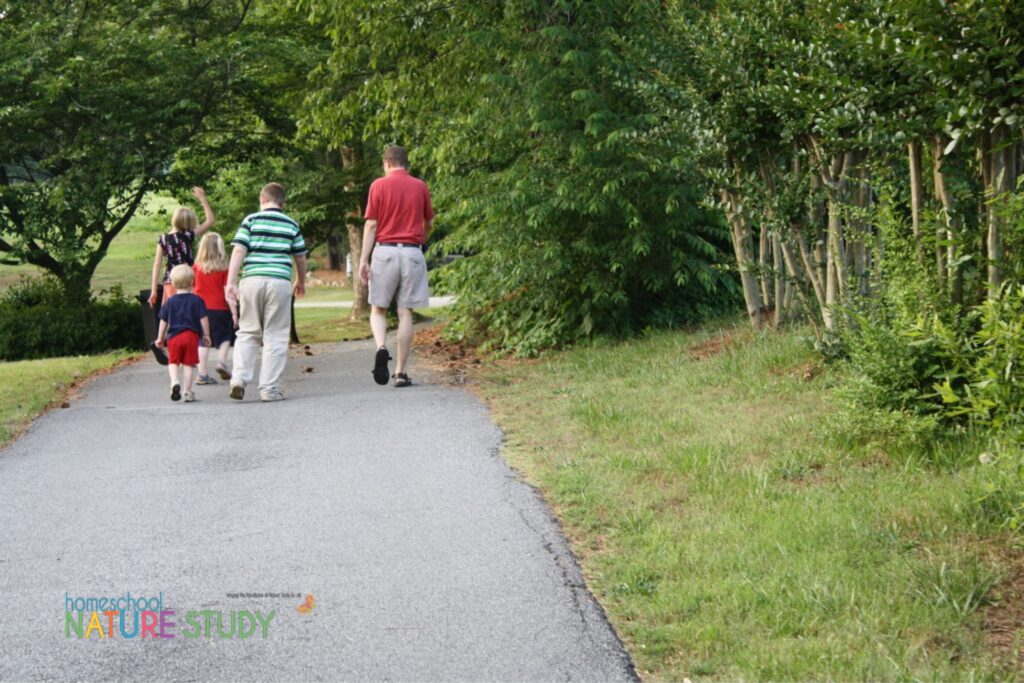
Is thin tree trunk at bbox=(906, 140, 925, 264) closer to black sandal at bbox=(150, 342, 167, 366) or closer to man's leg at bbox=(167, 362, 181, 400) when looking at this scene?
man's leg at bbox=(167, 362, 181, 400)

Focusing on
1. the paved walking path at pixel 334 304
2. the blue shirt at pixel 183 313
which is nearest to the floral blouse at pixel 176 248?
the blue shirt at pixel 183 313

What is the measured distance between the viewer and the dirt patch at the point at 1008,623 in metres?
3.97

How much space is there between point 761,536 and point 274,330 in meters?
6.58

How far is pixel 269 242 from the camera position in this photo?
1080cm

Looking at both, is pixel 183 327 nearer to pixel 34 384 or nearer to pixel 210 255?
pixel 210 255

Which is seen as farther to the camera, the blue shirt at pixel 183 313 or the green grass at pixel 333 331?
the green grass at pixel 333 331

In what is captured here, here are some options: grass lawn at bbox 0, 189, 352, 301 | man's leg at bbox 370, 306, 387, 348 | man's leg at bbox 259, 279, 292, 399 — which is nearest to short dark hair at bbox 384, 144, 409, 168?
man's leg at bbox 370, 306, 387, 348

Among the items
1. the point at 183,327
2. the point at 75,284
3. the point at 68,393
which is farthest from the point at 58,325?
the point at 183,327

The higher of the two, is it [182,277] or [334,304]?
[182,277]

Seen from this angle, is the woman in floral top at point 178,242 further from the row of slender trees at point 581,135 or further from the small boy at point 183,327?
the row of slender trees at point 581,135

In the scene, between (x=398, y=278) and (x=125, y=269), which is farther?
(x=125, y=269)

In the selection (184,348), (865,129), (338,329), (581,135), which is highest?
(581,135)

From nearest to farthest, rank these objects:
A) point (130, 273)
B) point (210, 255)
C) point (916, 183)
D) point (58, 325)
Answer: point (916, 183) < point (210, 255) < point (58, 325) < point (130, 273)

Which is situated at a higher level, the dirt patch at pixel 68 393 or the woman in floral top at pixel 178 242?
the woman in floral top at pixel 178 242
